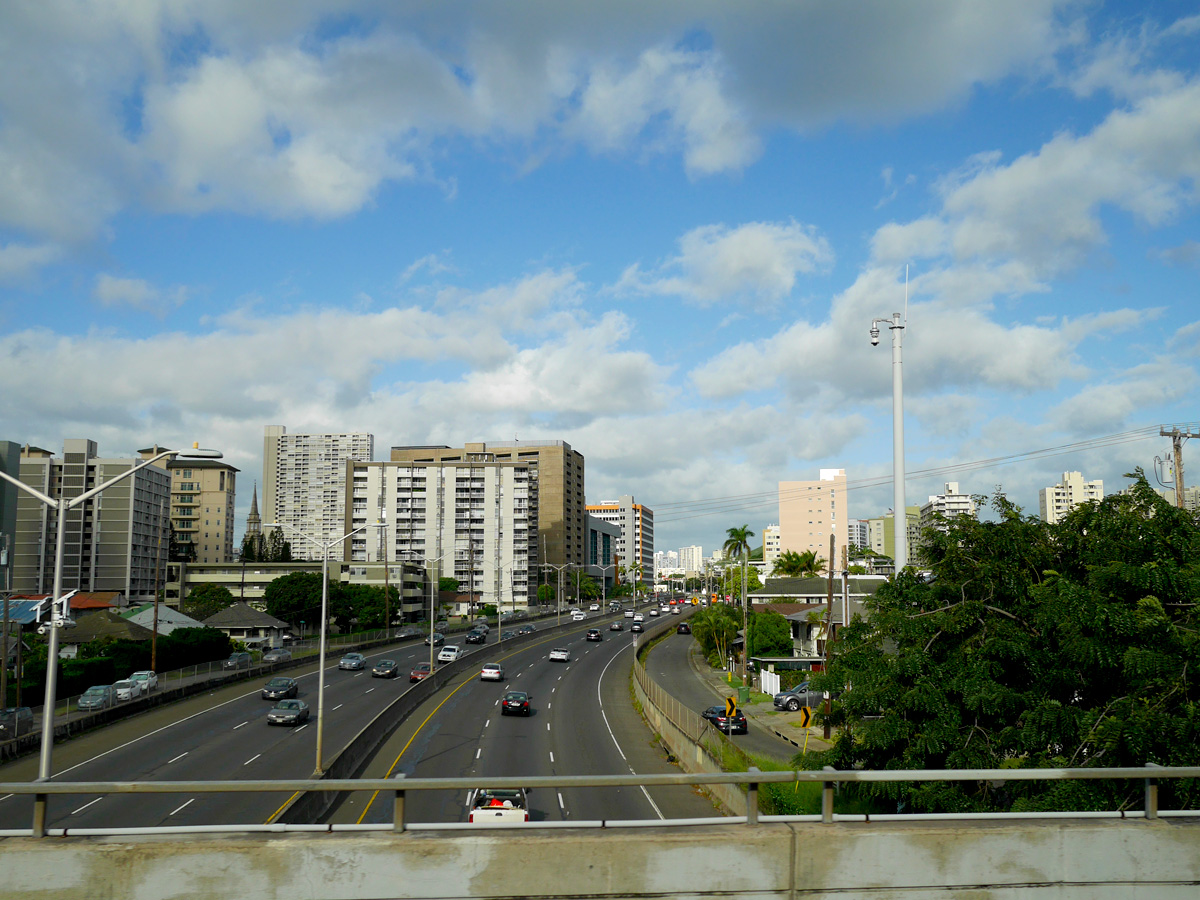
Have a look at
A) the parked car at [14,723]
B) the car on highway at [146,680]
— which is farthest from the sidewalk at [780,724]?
the car on highway at [146,680]

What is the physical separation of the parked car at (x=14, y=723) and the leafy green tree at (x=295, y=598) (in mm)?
64033

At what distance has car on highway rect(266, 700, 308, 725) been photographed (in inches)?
1714

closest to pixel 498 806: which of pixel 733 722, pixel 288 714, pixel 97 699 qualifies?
pixel 733 722

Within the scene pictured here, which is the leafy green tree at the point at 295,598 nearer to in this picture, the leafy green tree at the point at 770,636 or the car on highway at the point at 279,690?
the leafy green tree at the point at 770,636

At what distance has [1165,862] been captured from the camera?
5.71 meters

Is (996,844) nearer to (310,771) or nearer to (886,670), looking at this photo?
(886,670)

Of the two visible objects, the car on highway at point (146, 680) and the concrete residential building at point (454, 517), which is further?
the concrete residential building at point (454, 517)

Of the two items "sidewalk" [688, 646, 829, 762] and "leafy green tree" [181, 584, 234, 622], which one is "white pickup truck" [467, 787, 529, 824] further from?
"leafy green tree" [181, 584, 234, 622]

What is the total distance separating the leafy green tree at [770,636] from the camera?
8100 centimetres

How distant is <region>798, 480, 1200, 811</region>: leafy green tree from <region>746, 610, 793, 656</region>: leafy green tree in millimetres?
67374

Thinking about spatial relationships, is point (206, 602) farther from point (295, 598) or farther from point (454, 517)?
point (454, 517)

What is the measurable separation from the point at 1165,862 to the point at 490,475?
173157 mm

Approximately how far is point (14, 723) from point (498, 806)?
2770 cm

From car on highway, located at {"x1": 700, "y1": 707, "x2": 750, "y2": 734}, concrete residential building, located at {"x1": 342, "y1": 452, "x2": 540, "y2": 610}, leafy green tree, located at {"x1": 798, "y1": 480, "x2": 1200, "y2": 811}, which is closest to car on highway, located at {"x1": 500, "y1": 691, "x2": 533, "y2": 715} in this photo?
car on highway, located at {"x1": 700, "y1": 707, "x2": 750, "y2": 734}
